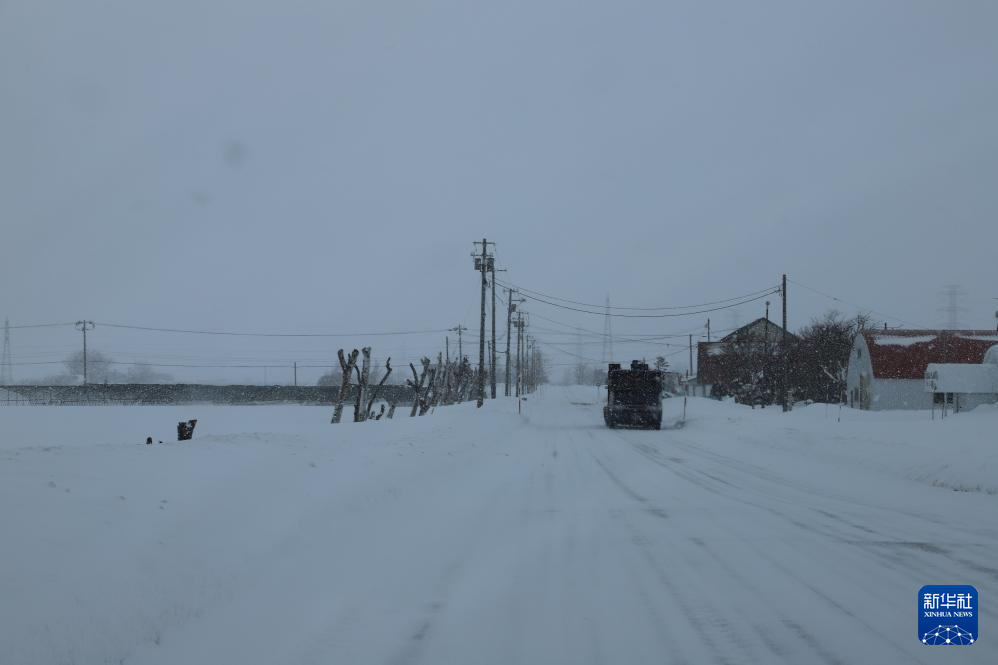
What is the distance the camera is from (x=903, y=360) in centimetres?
5672

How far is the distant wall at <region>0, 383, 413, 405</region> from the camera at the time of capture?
212ft

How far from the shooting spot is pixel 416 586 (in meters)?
6.91

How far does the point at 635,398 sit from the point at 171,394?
46.7 m

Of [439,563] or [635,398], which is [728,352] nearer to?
[635,398]

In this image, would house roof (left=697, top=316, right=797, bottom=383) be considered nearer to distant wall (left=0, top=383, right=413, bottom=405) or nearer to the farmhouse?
the farmhouse

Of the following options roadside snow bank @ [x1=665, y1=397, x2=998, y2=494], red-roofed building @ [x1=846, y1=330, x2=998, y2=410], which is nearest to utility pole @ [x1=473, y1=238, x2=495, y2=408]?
roadside snow bank @ [x1=665, y1=397, x2=998, y2=494]

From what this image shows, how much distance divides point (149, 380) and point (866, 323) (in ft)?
352

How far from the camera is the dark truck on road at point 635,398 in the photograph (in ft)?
125

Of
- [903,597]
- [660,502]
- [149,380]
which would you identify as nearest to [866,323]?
[660,502]

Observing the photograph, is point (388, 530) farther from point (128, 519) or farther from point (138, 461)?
point (128, 519)

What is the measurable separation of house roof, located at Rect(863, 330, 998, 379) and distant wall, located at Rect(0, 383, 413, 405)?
119ft

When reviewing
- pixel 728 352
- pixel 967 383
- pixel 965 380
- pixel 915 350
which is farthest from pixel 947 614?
pixel 728 352

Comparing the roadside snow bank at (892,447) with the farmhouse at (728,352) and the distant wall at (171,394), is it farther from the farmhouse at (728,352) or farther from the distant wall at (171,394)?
the farmhouse at (728,352)

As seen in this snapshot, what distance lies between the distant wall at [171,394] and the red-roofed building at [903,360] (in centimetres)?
3563
